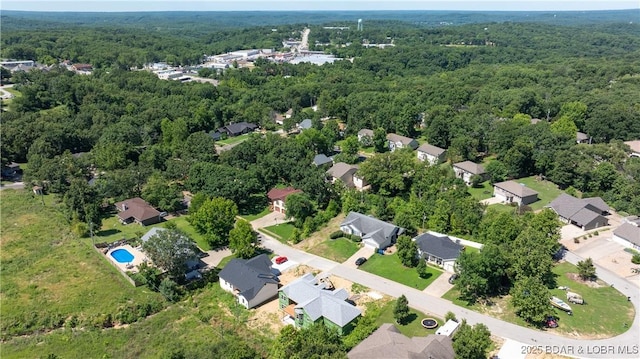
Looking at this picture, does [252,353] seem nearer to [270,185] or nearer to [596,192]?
[270,185]

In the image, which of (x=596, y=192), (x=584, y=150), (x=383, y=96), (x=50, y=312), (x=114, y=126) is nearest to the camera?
(x=50, y=312)

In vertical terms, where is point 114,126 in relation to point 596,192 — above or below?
above

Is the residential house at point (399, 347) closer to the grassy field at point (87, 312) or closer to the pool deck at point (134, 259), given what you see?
the grassy field at point (87, 312)

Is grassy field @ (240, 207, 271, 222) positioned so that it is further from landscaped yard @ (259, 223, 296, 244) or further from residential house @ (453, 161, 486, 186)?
residential house @ (453, 161, 486, 186)

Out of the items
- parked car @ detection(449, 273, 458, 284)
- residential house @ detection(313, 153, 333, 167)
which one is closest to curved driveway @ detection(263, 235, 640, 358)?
parked car @ detection(449, 273, 458, 284)

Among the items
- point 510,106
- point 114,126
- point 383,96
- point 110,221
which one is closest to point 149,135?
point 114,126

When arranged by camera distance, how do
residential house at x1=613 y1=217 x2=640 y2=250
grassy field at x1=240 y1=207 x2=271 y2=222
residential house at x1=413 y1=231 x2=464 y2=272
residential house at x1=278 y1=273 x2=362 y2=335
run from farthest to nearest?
grassy field at x1=240 y1=207 x2=271 y2=222 < residential house at x1=613 y1=217 x2=640 y2=250 < residential house at x1=413 y1=231 x2=464 y2=272 < residential house at x1=278 y1=273 x2=362 y2=335

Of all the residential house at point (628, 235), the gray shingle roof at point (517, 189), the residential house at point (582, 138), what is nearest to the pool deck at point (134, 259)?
the gray shingle roof at point (517, 189)
